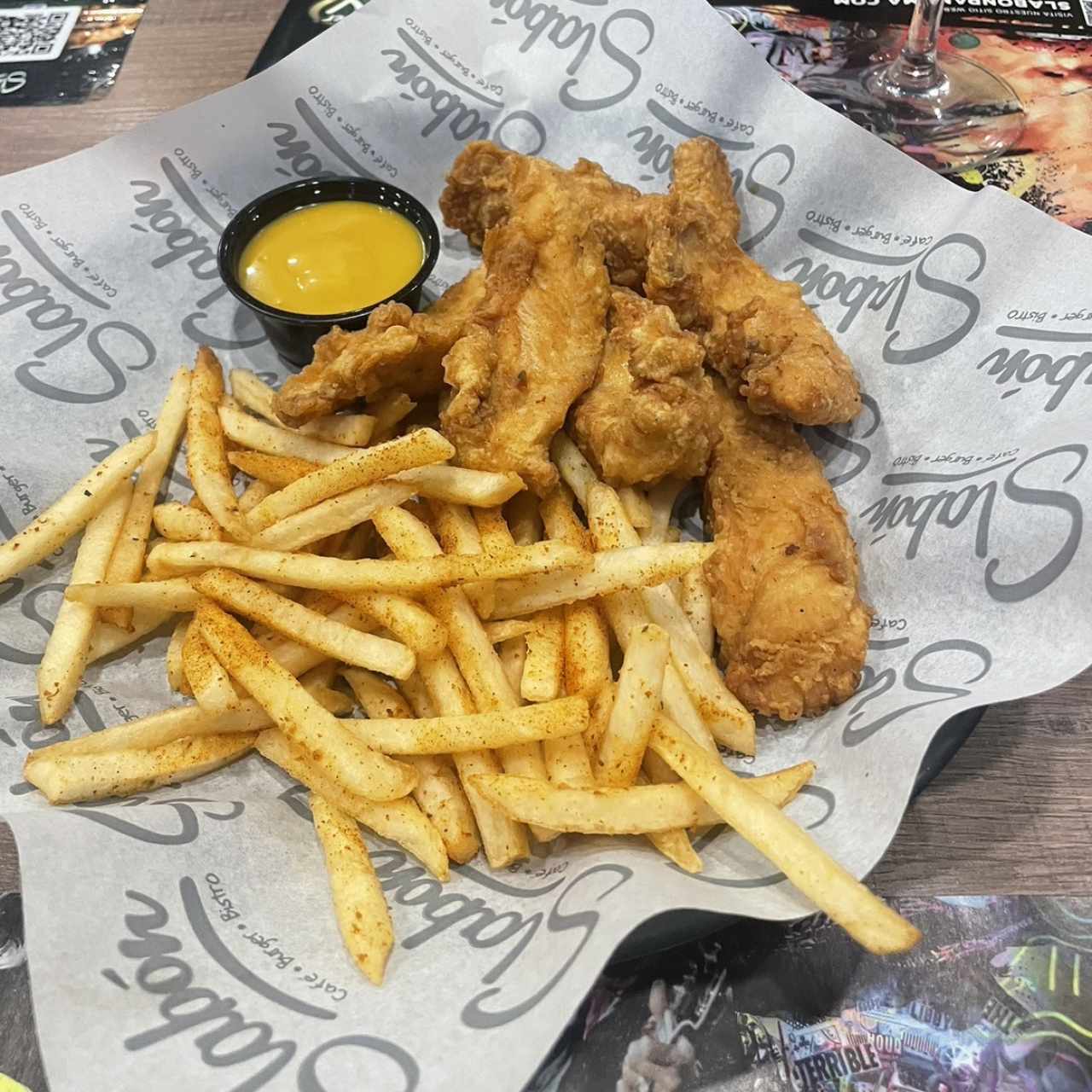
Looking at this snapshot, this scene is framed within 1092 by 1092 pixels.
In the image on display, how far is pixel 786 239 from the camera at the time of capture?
2967mm

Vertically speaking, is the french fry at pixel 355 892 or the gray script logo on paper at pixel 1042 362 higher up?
the gray script logo on paper at pixel 1042 362

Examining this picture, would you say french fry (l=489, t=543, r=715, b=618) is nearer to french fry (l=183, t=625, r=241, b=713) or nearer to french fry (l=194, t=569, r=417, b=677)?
french fry (l=194, t=569, r=417, b=677)

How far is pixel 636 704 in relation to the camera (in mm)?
1756

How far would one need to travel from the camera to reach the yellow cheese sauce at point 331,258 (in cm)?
285

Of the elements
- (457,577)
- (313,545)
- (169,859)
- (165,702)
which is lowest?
(165,702)

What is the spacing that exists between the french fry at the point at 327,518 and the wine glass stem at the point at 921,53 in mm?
2808

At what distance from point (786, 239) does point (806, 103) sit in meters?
0.43

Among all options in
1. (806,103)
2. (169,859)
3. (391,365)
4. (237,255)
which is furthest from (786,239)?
(169,859)

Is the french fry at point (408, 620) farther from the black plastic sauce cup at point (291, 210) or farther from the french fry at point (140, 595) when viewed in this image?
the black plastic sauce cup at point (291, 210)

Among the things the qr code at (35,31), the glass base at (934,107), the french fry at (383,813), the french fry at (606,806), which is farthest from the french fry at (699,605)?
the qr code at (35,31)

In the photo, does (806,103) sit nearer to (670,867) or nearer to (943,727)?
(943,727)

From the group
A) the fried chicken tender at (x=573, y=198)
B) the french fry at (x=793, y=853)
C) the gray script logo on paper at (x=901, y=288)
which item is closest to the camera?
the french fry at (x=793, y=853)

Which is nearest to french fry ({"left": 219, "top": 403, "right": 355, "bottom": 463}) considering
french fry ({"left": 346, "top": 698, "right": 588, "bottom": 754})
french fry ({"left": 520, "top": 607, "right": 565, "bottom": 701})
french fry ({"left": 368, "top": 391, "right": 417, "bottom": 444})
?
french fry ({"left": 368, "top": 391, "right": 417, "bottom": 444})

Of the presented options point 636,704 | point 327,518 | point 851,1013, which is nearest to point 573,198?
point 327,518
